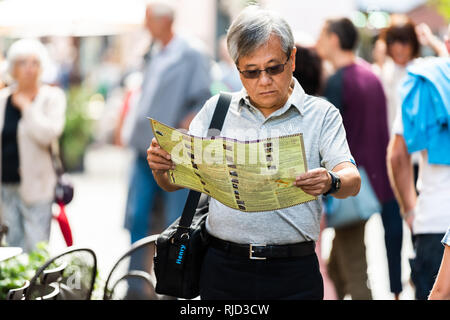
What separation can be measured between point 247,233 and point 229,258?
0.14m

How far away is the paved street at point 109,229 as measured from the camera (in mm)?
7396

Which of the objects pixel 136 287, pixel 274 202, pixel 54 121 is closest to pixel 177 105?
pixel 54 121

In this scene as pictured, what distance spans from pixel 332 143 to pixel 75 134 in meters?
12.2

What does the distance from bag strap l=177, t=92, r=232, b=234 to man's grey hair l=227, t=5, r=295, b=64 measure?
239 mm

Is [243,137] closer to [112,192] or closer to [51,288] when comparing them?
[51,288]

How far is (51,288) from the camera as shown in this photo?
12.4 ft

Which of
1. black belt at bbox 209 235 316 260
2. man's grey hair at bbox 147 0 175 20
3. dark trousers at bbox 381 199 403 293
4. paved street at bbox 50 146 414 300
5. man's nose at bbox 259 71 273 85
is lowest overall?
paved street at bbox 50 146 414 300

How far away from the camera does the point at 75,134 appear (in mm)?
14883

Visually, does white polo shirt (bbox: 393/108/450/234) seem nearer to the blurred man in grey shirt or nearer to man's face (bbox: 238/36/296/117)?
man's face (bbox: 238/36/296/117)

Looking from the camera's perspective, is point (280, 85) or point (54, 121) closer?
point (280, 85)

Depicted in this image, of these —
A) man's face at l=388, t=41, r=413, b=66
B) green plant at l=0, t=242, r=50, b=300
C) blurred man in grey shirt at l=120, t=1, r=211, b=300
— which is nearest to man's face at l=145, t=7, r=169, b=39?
blurred man in grey shirt at l=120, t=1, r=211, b=300

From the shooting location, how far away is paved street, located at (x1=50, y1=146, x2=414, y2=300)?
24.3 feet

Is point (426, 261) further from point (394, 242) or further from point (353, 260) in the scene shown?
point (394, 242)

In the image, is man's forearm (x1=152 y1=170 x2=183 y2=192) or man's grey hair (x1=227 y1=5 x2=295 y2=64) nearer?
man's grey hair (x1=227 y1=5 x2=295 y2=64)
